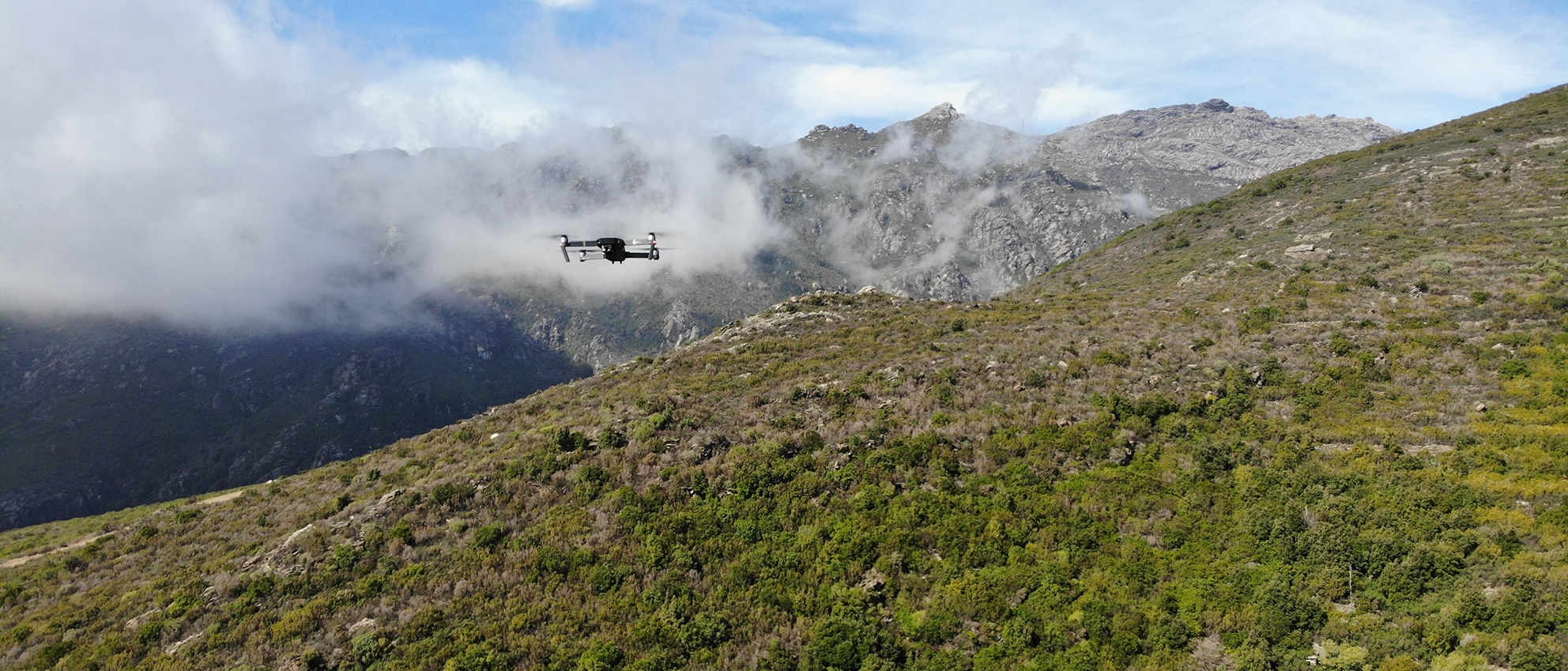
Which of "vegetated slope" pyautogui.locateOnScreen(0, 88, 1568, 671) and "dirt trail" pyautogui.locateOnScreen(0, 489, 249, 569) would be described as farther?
"dirt trail" pyautogui.locateOnScreen(0, 489, 249, 569)

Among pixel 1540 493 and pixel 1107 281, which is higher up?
pixel 1107 281

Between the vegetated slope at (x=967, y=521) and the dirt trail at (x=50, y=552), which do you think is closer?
the vegetated slope at (x=967, y=521)

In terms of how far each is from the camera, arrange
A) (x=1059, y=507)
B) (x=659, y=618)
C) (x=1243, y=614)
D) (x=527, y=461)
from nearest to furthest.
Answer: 1. (x=1243, y=614)
2. (x=659, y=618)
3. (x=1059, y=507)
4. (x=527, y=461)

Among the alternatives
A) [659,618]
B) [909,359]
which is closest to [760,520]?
[659,618]

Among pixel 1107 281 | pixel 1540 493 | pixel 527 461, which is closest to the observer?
pixel 1540 493

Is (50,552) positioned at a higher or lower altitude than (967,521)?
lower

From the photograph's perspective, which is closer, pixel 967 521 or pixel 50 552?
pixel 967 521

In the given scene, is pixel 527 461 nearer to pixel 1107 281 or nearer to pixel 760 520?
pixel 760 520

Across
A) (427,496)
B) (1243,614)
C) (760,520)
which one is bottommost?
(1243,614)
